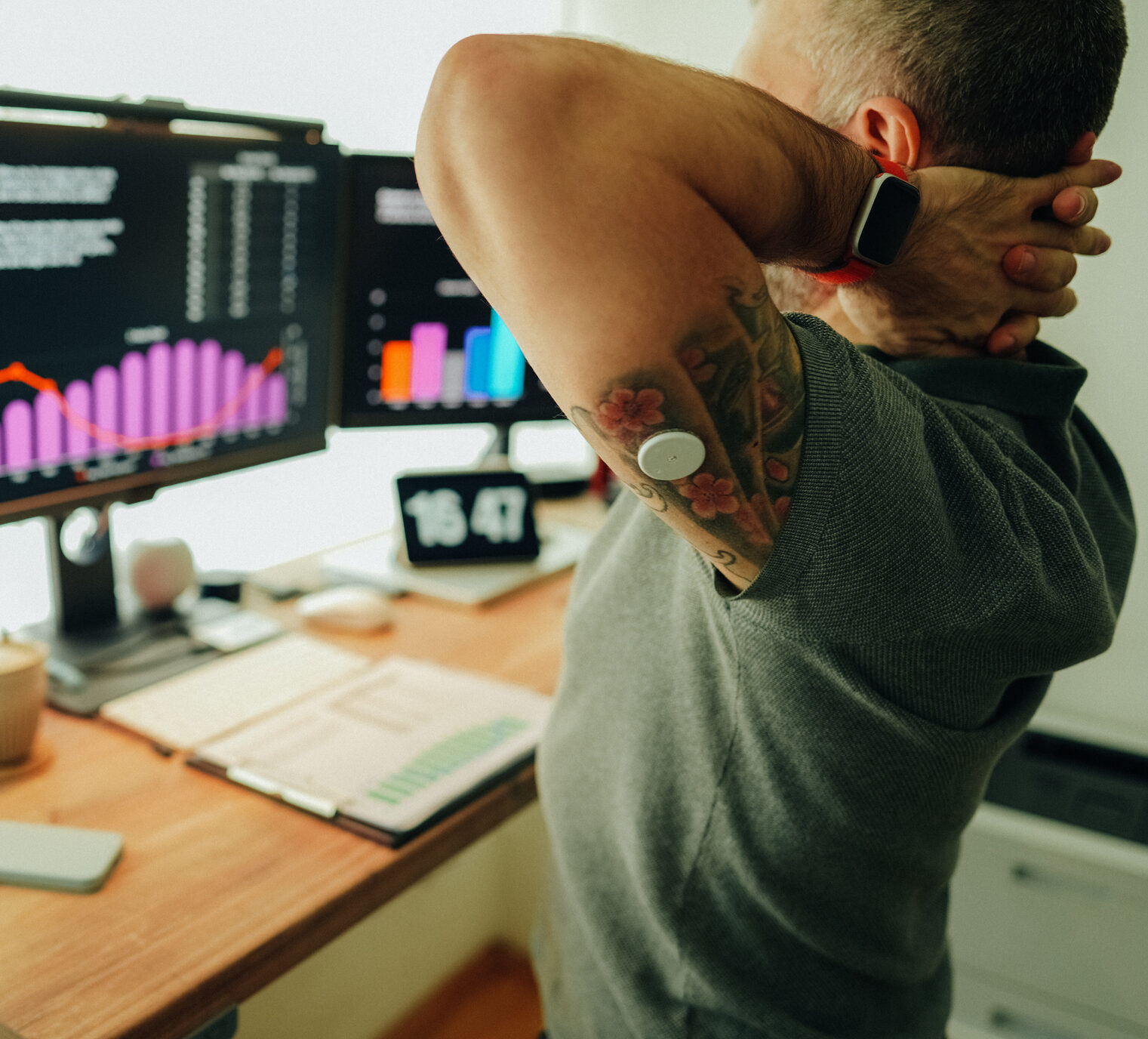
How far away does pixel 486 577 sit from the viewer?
A: 149 cm

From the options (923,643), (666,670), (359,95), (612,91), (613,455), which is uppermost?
(359,95)

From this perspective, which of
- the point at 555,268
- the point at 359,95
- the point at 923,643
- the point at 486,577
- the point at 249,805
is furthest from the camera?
the point at 359,95

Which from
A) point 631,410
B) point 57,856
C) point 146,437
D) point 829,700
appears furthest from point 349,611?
point 631,410

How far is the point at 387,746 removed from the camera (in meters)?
1.00

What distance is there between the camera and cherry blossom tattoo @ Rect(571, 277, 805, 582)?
0.47 meters

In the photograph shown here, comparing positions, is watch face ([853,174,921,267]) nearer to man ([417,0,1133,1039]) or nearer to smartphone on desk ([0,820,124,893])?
man ([417,0,1133,1039])

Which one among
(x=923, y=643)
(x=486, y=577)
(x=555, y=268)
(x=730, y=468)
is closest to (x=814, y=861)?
(x=923, y=643)

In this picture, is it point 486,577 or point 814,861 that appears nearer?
point 814,861

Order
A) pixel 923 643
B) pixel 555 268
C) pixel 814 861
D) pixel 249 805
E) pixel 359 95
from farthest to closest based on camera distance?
pixel 359 95
pixel 249 805
pixel 814 861
pixel 923 643
pixel 555 268

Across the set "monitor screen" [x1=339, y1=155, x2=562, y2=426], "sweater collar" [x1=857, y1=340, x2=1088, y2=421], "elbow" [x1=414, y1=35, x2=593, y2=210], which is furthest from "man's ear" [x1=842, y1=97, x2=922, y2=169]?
"monitor screen" [x1=339, y1=155, x2=562, y2=426]

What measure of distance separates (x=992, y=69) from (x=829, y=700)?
0.41 m

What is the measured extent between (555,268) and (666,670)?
40 cm

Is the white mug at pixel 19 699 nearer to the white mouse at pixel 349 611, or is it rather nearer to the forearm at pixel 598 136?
the white mouse at pixel 349 611

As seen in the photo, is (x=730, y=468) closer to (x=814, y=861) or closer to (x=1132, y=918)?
(x=814, y=861)
